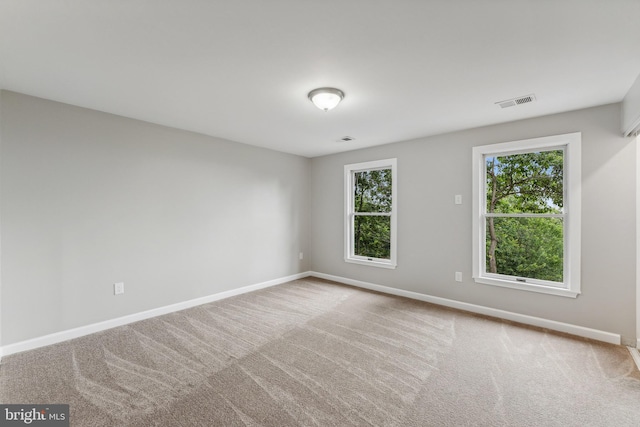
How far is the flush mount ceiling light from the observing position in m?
2.52

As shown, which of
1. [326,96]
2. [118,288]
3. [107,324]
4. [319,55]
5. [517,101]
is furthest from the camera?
[118,288]

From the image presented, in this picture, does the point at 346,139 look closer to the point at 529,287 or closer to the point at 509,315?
the point at 529,287

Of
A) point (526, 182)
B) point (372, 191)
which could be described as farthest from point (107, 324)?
point (526, 182)

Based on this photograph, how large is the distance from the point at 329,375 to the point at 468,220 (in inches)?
105

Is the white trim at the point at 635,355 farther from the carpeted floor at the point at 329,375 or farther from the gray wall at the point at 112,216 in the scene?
the gray wall at the point at 112,216

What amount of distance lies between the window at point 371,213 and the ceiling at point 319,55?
158 centimetres

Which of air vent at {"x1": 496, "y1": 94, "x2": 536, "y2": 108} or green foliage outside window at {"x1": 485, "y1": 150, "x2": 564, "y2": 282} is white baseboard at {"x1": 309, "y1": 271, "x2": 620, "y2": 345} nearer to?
green foliage outside window at {"x1": 485, "y1": 150, "x2": 564, "y2": 282}

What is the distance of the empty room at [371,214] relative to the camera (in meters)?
1.76

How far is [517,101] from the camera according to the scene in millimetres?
2768

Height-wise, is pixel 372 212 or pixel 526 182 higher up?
pixel 526 182

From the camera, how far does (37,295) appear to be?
8.75 ft

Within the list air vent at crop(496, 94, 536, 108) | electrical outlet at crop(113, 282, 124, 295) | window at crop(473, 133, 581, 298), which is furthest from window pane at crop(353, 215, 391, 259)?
electrical outlet at crop(113, 282, 124, 295)

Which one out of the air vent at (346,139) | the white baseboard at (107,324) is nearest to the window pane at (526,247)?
the air vent at (346,139)

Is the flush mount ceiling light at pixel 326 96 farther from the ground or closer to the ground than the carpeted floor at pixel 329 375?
farther from the ground
